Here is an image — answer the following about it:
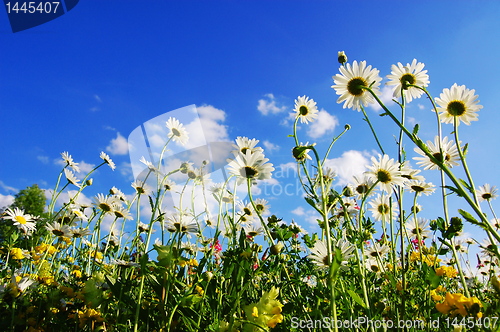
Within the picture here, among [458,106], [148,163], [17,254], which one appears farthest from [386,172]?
[17,254]

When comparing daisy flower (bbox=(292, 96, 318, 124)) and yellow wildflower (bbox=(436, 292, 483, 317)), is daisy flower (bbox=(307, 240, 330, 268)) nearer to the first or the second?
yellow wildflower (bbox=(436, 292, 483, 317))

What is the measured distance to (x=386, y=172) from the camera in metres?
1.75

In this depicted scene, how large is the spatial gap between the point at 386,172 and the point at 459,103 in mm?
510

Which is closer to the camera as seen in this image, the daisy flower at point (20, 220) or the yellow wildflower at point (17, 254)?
the yellow wildflower at point (17, 254)

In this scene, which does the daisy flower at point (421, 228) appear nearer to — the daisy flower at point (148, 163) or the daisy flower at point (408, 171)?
the daisy flower at point (408, 171)

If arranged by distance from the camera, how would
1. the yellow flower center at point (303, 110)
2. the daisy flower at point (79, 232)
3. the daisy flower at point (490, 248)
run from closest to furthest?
the daisy flower at point (490, 248) < the yellow flower center at point (303, 110) < the daisy flower at point (79, 232)

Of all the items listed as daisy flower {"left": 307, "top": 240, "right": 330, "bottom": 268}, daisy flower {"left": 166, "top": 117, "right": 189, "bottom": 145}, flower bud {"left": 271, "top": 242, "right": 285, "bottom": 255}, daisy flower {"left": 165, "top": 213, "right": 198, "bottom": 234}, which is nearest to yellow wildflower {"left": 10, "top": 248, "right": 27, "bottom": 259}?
daisy flower {"left": 165, "top": 213, "right": 198, "bottom": 234}

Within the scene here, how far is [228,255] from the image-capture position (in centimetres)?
144

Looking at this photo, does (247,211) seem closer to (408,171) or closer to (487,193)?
(408,171)

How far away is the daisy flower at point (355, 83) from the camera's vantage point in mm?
1873

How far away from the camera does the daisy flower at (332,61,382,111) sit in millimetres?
1873

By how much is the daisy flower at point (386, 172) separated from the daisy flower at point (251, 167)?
0.54 meters

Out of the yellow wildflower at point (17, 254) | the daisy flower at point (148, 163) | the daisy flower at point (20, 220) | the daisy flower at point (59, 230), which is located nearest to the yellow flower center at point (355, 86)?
the daisy flower at point (148, 163)

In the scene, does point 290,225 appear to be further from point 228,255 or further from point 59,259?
point 59,259
